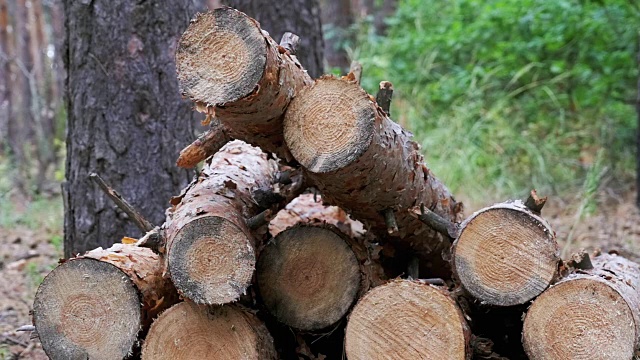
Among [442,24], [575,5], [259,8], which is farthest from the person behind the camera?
[442,24]

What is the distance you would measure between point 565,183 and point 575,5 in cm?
211

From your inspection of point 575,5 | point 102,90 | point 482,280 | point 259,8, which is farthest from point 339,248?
point 575,5

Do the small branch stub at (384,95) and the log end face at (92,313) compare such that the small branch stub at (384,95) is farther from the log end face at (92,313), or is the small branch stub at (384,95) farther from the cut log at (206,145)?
the log end face at (92,313)

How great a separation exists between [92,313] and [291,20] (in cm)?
313

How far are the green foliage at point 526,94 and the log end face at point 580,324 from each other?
4.10m

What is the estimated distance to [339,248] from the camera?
7.64ft

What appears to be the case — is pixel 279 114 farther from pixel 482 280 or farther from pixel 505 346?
pixel 505 346

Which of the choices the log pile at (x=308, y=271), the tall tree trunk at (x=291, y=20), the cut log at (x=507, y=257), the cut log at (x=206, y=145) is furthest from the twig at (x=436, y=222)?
the tall tree trunk at (x=291, y=20)

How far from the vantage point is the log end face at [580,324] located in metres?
2.04

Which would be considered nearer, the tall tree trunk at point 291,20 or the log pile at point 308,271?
the log pile at point 308,271

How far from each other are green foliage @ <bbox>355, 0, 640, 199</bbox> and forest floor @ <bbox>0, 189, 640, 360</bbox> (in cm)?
54

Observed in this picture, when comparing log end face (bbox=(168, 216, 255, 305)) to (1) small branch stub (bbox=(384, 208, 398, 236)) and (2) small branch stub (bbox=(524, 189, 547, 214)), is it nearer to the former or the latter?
(1) small branch stub (bbox=(384, 208, 398, 236))

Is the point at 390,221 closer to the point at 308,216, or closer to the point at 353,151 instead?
the point at 353,151

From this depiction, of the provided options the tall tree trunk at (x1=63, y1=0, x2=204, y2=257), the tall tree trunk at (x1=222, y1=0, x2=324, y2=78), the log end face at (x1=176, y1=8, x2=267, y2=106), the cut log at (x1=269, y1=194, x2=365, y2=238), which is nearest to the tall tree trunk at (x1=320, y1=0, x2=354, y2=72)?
the tall tree trunk at (x1=222, y1=0, x2=324, y2=78)
